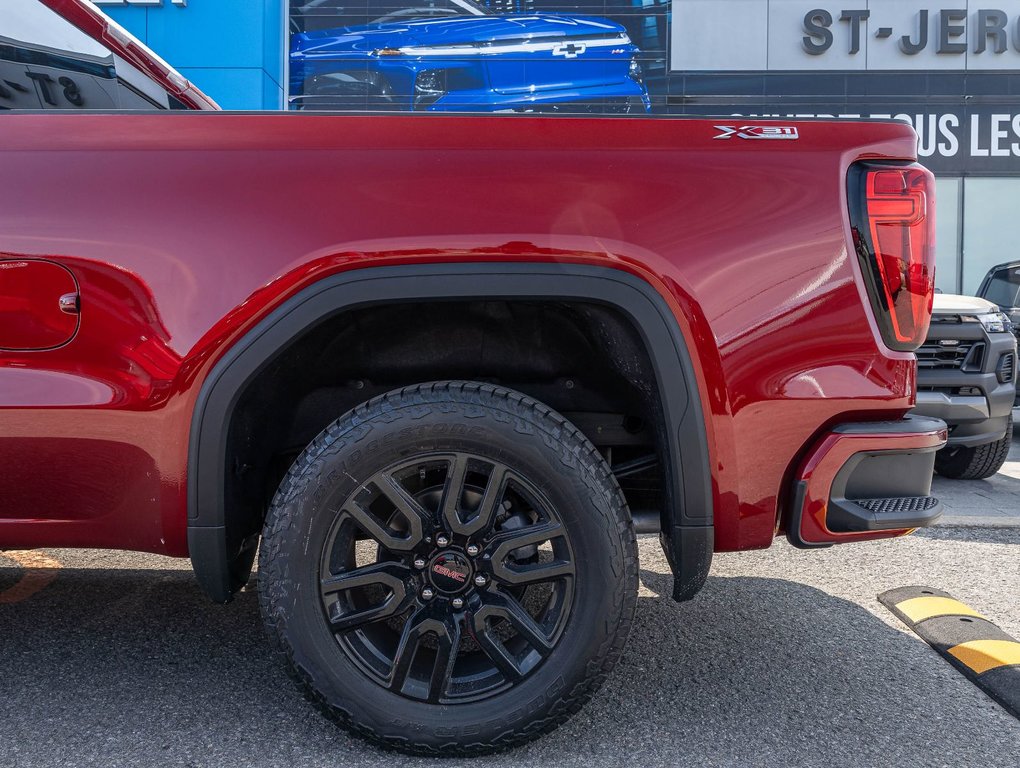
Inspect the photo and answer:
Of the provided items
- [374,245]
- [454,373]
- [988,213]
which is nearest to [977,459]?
[454,373]

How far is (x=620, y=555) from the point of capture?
1812 mm

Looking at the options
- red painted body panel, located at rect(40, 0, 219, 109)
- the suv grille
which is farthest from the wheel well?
the suv grille

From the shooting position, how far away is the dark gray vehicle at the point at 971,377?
15.7ft

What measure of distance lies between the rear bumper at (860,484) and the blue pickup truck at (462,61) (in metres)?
11.6

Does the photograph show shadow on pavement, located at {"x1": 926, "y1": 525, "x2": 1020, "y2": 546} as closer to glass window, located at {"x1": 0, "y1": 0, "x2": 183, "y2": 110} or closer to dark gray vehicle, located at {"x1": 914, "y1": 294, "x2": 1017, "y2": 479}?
dark gray vehicle, located at {"x1": 914, "y1": 294, "x2": 1017, "y2": 479}

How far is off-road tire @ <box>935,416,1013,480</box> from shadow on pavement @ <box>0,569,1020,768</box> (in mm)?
2919

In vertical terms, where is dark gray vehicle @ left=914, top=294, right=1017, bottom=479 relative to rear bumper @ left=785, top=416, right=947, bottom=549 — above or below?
below

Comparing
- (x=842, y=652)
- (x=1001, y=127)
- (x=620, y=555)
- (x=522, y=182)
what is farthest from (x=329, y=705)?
(x=1001, y=127)

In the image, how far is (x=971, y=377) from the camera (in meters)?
4.88

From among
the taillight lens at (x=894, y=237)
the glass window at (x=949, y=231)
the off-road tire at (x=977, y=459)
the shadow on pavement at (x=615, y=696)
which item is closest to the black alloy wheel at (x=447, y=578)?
the shadow on pavement at (x=615, y=696)

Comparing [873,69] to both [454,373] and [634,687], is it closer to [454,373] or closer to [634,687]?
[454,373]

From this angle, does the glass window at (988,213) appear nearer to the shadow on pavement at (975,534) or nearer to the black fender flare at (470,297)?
the shadow on pavement at (975,534)

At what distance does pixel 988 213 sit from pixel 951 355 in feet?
34.0

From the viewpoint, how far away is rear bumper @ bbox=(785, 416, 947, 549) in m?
1.81
